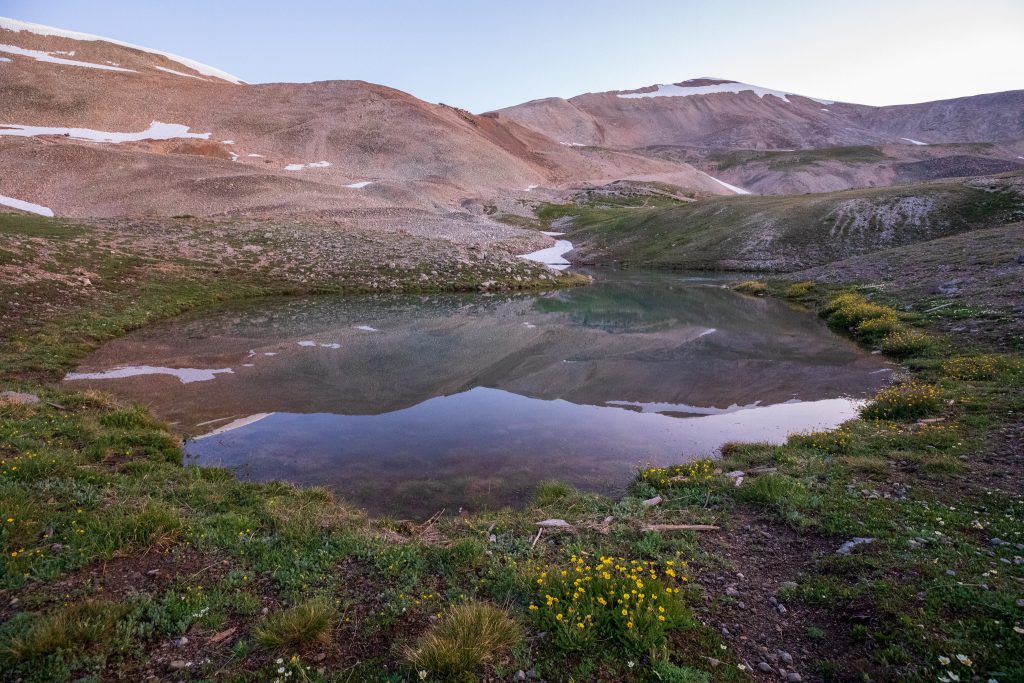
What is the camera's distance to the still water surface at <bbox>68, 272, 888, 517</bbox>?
1288cm

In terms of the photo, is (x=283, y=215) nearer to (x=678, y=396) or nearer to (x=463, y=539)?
(x=678, y=396)

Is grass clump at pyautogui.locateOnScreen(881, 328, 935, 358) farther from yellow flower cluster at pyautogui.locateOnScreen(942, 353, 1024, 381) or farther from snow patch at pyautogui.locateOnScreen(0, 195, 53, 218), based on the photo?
snow patch at pyautogui.locateOnScreen(0, 195, 53, 218)

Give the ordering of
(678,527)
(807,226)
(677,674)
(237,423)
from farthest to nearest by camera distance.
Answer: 1. (807,226)
2. (237,423)
3. (678,527)
4. (677,674)

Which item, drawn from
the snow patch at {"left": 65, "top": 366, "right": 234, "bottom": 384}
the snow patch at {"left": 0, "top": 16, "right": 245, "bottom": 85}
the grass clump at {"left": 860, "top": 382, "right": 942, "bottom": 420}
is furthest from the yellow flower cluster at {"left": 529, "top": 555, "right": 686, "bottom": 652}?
the snow patch at {"left": 0, "top": 16, "right": 245, "bottom": 85}

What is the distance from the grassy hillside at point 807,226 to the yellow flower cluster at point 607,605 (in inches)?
2260

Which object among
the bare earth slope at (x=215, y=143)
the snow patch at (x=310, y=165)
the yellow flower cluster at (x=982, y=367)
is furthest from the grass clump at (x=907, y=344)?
the snow patch at (x=310, y=165)

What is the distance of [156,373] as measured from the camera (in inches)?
771

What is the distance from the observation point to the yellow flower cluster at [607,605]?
19.8ft

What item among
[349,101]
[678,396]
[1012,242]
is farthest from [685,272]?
[349,101]

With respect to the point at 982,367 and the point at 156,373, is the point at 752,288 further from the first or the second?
the point at 156,373

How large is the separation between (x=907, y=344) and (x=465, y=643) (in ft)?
81.1

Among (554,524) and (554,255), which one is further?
(554,255)

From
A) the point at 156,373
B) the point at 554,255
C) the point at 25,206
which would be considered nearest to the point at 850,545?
the point at 156,373

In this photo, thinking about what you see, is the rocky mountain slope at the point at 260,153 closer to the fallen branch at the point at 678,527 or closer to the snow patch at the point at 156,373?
the snow patch at the point at 156,373
